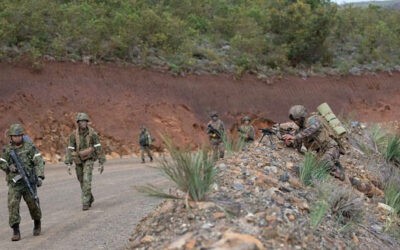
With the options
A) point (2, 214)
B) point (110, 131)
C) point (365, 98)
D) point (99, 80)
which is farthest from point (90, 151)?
point (365, 98)

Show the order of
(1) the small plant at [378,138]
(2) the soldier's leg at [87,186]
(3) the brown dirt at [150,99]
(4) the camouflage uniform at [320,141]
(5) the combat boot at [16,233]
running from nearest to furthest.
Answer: (5) the combat boot at [16,233] → (4) the camouflage uniform at [320,141] → (2) the soldier's leg at [87,186] → (1) the small plant at [378,138] → (3) the brown dirt at [150,99]

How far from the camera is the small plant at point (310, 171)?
9.73m

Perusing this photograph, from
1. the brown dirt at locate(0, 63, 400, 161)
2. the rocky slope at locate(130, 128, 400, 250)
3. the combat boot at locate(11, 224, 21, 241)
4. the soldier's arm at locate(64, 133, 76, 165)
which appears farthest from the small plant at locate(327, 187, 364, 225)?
the brown dirt at locate(0, 63, 400, 161)

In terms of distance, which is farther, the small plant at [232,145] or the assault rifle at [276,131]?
the assault rifle at [276,131]

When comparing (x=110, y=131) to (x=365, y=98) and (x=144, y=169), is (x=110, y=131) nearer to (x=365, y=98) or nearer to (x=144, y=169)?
(x=144, y=169)

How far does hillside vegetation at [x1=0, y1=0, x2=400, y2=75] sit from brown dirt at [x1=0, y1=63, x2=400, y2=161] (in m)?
0.88

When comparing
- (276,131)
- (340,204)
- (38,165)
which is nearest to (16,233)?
(38,165)

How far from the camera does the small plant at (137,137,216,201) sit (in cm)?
702

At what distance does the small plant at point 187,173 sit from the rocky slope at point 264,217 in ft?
0.48

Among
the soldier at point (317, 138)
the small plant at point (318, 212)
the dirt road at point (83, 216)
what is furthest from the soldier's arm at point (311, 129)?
the small plant at point (318, 212)

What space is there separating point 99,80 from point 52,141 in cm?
513

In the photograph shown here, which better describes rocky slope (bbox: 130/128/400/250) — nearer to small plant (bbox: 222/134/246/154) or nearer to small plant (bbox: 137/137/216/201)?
small plant (bbox: 137/137/216/201)

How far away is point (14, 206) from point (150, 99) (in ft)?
70.0

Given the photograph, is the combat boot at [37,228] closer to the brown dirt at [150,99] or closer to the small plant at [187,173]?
the small plant at [187,173]
